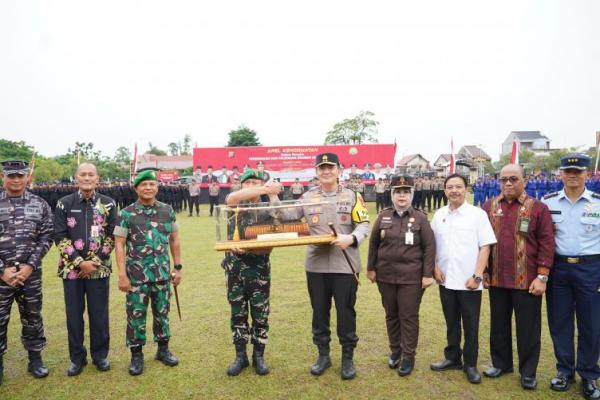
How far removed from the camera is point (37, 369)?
13.1 ft

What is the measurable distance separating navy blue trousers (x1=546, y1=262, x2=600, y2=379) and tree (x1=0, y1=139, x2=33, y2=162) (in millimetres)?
52671

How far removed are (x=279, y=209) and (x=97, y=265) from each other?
191 cm

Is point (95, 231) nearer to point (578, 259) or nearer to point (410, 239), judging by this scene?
point (410, 239)

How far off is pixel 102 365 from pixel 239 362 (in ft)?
4.52

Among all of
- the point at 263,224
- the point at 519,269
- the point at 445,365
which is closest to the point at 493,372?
the point at 445,365

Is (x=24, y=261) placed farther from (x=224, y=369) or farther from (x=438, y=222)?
(x=438, y=222)

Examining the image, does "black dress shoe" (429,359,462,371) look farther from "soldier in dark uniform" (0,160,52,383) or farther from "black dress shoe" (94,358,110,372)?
"soldier in dark uniform" (0,160,52,383)

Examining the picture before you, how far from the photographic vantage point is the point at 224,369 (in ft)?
13.3

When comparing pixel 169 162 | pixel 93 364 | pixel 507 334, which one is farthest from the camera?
pixel 169 162

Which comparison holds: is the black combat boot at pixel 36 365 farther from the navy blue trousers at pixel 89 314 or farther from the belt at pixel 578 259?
the belt at pixel 578 259

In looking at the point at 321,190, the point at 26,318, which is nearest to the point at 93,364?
the point at 26,318

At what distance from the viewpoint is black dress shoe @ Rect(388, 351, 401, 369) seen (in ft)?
13.3

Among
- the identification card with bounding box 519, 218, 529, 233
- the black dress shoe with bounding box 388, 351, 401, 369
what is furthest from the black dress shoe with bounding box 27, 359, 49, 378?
the identification card with bounding box 519, 218, 529, 233

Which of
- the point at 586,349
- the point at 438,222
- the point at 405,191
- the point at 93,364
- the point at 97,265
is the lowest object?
the point at 93,364
